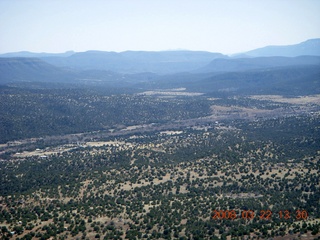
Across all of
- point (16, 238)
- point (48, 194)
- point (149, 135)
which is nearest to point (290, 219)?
point (16, 238)

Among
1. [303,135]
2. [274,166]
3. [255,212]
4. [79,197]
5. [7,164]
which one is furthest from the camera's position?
[303,135]

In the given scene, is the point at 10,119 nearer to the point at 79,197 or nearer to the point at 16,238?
the point at 79,197

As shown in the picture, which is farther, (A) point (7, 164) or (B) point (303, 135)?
(B) point (303, 135)
